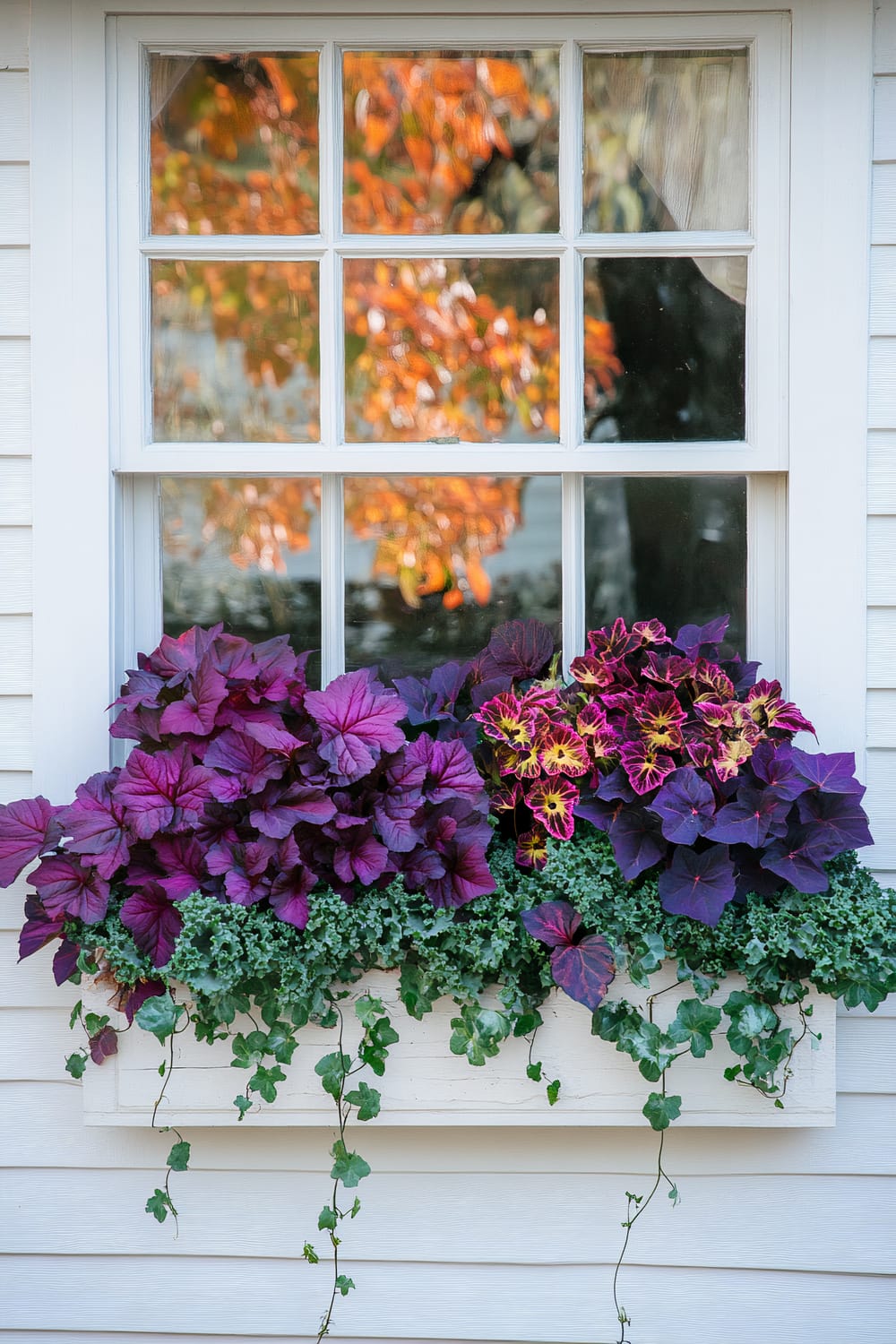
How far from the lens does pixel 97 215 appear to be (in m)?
1.61

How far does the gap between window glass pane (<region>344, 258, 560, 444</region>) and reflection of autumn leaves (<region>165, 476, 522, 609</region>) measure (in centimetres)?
10

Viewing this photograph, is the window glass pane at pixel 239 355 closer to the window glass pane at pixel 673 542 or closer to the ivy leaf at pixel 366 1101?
the window glass pane at pixel 673 542

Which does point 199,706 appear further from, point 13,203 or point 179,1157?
point 13,203

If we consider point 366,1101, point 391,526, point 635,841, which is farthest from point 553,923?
point 391,526

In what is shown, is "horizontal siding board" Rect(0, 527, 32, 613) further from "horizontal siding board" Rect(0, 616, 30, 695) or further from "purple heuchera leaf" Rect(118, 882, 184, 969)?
"purple heuchera leaf" Rect(118, 882, 184, 969)

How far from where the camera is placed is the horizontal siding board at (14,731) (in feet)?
5.39

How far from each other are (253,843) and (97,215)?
103 cm

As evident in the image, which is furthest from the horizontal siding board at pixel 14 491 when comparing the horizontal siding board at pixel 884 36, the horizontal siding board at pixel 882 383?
the horizontal siding board at pixel 884 36

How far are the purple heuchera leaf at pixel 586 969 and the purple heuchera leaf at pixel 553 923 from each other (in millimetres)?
14

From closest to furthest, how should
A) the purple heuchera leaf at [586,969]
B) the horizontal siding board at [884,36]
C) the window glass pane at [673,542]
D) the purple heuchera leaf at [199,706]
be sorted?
the purple heuchera leaf at [586,969] → the purple heuchera leaf at [199,706] → the horizontal siding board at [884,36] → the window glass pane at [673,542]

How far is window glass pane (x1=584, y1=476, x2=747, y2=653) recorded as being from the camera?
168cm

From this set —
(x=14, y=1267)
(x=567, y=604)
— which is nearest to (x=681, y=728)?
(x=567, y=604)

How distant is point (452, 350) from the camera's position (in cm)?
170

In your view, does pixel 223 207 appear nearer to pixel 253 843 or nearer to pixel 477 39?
pixel 477 39
